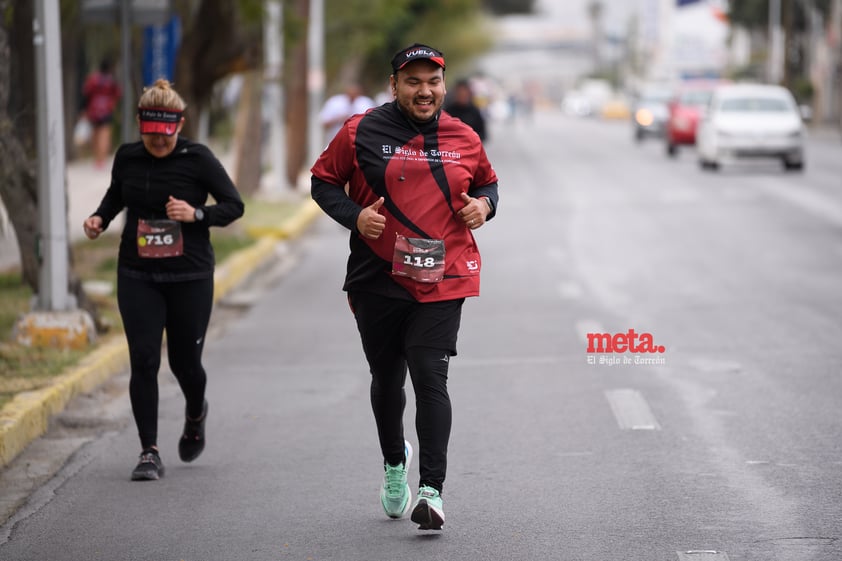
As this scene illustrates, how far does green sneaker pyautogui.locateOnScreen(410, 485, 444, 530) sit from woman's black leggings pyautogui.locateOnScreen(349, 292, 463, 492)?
5 centimetres

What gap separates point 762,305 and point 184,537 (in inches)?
311

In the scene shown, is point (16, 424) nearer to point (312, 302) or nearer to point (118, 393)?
point (118, 393)

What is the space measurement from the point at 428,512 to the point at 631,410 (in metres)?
2.94

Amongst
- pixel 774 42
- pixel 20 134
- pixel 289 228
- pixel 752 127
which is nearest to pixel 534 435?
pixel 20 134

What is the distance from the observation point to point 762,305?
1309 centimetres

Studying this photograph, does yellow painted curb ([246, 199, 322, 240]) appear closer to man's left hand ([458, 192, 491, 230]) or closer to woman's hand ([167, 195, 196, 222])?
woman's hand ([167, 195, 196, 222])

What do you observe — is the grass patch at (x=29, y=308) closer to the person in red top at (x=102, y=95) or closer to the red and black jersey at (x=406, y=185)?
the red and black jersey at (x=406, y=185)

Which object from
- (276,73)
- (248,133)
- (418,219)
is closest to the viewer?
(418,219)

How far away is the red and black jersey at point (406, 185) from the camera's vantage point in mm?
6051

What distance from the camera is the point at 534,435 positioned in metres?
8.12

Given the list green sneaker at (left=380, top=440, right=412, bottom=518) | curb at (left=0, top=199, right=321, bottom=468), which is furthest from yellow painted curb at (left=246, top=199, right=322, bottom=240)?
green sneaker at (left=380, top=440, right=412, bottom=518)

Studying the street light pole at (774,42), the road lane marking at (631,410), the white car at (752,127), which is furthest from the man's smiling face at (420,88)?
the street light pole at (774,42)

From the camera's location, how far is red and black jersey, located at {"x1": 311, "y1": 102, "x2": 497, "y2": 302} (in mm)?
6051

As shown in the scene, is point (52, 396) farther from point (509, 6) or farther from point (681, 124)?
point (509, 6)
